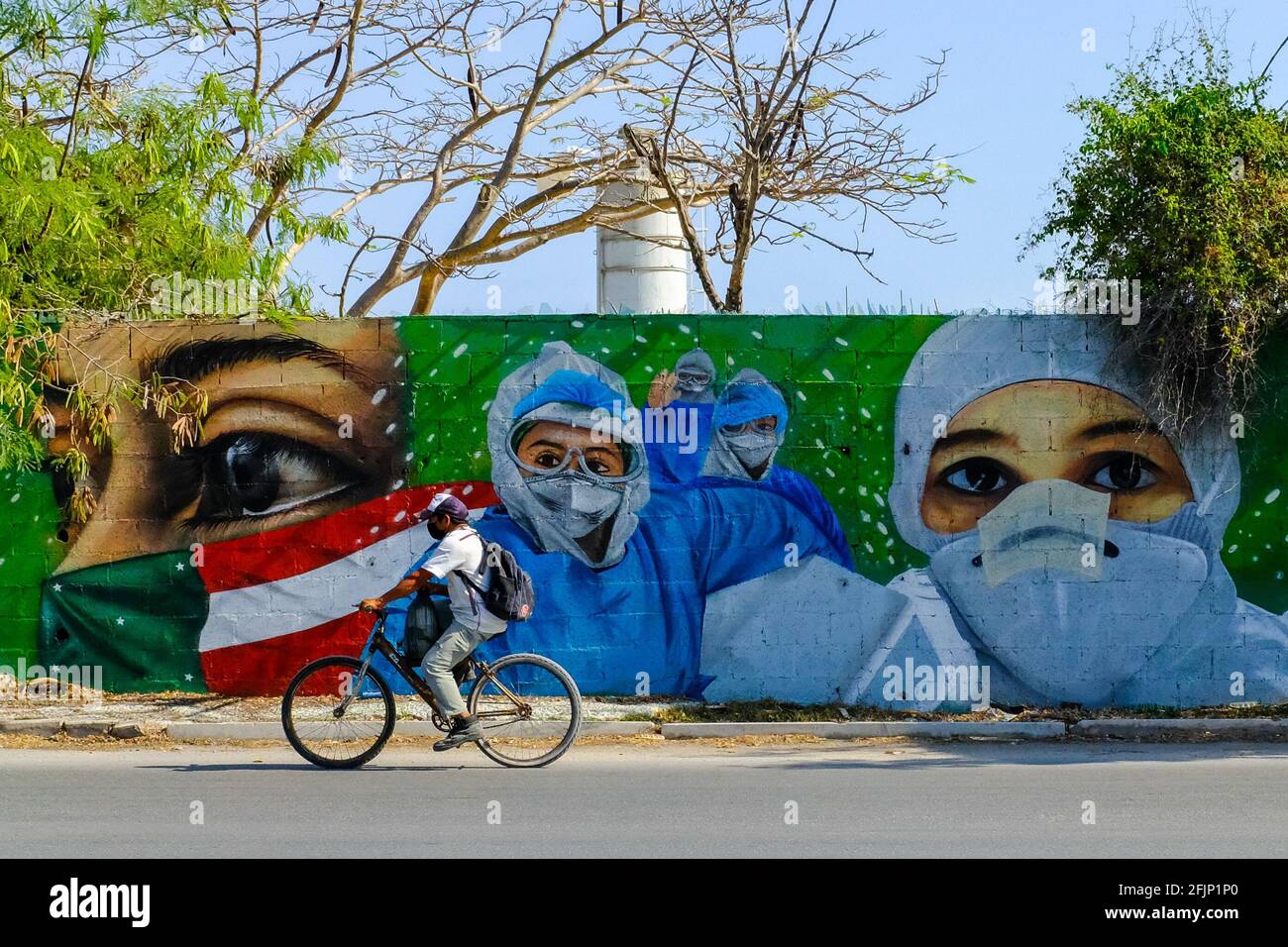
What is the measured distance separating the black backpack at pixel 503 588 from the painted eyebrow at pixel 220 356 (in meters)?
3.09

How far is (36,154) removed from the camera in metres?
12.5

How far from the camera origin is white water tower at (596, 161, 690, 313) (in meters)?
20.5

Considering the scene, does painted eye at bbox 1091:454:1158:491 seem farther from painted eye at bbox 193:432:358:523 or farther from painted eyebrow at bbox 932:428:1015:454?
painted eye at bbox 193:432:358:523

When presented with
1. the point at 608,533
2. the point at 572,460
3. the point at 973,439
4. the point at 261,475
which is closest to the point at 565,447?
the point at 572,460

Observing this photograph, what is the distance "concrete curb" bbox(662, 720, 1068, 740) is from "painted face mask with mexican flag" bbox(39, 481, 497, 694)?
2.63 metres

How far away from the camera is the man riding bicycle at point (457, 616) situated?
31.8ft

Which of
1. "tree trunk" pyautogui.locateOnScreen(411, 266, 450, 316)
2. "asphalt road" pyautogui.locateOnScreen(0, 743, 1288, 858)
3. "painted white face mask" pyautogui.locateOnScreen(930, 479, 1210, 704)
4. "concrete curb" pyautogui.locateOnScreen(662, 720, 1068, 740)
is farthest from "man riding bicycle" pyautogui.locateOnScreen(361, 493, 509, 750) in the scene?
"tree trunk" pyautogui.locateOnScreen(411, 266, 450, 316)

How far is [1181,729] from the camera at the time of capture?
37.8 feet

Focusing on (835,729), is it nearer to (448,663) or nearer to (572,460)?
(572,460)

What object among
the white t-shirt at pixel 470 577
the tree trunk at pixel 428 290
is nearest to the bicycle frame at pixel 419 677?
the white t-shirt at pixel 470 577

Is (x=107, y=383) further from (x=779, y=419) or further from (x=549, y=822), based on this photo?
(x=549, y=822)

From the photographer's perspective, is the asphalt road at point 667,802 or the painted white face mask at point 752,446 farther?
the painted white face mask at point 752,446

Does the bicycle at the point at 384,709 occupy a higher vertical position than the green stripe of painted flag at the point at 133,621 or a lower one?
lower

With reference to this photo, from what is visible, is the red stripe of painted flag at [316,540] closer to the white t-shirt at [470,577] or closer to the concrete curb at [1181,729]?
the white t-shirt at [470,577]
